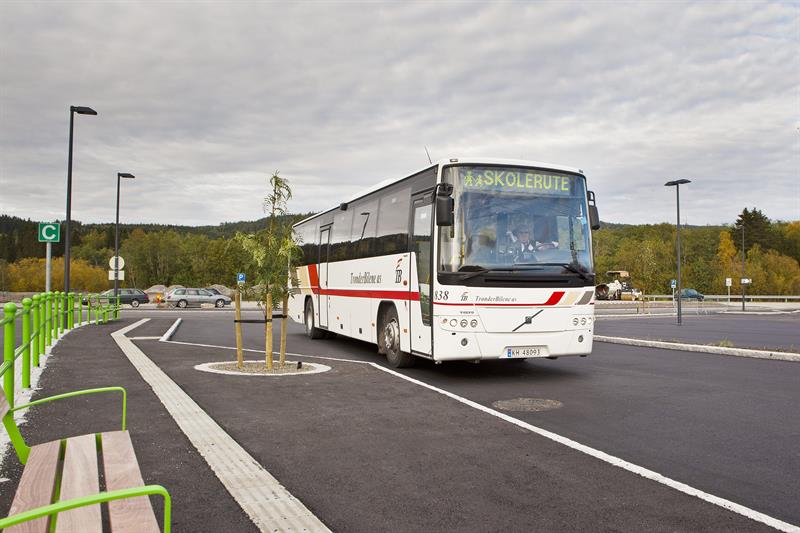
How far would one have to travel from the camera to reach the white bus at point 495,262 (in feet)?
33.3

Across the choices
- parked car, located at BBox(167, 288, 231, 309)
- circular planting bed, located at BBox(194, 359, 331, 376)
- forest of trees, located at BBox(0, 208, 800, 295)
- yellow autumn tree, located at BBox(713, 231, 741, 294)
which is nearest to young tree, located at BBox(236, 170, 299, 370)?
circular planting bed, located at BBox(194, 359, 331, 376)

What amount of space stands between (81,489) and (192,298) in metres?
52.4

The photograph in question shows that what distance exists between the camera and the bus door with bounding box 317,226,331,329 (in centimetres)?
1742

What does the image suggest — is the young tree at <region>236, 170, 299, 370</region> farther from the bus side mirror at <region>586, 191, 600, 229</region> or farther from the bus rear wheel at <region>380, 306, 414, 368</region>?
the bus side mirror at <region>586, 191, 600, 229</region>

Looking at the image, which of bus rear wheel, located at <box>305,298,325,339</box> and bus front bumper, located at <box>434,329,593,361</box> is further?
bus rear wheel, located at <box>305,298,325,339</box>

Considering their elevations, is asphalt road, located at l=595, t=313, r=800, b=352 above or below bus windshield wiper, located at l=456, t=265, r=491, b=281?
below

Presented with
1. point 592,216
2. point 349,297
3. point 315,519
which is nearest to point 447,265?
point 592,216

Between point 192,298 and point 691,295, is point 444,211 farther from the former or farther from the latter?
A: point 691,295

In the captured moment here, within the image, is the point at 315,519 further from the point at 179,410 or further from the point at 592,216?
the point at 592,216

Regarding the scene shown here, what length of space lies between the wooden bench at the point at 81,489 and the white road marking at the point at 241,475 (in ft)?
3.00

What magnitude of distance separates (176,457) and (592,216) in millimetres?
7897

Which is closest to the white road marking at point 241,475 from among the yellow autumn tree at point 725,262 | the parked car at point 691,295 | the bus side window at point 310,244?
the bus side window at point 310,244

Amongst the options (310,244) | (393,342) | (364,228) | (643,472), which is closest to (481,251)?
(393,342)

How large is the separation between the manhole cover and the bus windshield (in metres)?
2.22
